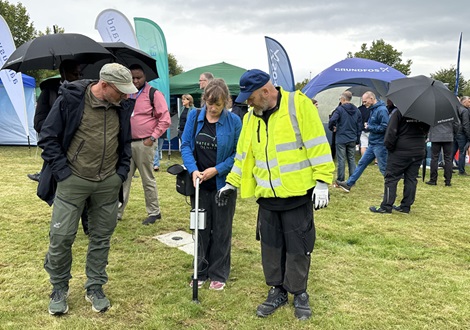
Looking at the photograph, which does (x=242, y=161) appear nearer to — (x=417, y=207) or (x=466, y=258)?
(x=466, y=258)

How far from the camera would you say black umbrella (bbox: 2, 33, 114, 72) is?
3551mm

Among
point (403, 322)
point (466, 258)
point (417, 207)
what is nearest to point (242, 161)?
point (403, 322)

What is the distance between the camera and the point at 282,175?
2.64 metres

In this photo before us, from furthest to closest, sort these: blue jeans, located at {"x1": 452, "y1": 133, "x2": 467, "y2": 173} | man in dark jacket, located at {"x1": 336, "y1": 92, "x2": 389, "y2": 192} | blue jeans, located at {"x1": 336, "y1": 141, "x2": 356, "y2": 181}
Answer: blue jeans, located at {"x1": 452, "y1": 133, "x2": 467, "y2": 173}
blue jeans, located at {"x1": 336, "y1": 141, "x2": 356, "y2": 181}
man in dark jacket, located at {"x1": 336, "y1": 92, "x2": 389, "y2": 192}

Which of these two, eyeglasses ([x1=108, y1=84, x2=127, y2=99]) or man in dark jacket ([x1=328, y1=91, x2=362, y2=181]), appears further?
man in dark jacket ([x1=328, y1=91, x2=362, y2=181])

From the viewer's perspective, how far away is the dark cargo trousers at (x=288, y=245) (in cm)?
273

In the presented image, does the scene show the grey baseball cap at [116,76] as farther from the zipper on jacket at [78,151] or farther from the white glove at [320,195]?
the white glove at [320,195]

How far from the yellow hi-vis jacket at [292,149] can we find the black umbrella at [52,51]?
2.06 metres

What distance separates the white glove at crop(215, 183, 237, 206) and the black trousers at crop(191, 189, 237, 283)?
119mm

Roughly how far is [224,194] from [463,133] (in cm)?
851

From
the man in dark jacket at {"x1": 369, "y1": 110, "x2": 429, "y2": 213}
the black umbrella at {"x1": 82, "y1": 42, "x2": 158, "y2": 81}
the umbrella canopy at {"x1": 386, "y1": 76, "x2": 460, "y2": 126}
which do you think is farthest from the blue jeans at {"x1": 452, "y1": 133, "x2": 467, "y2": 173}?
the black umbrella at {"x1": 82, "y1": 42, "x2": 158, "y2": 81}

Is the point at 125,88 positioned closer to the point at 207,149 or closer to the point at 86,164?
the point at 86,164

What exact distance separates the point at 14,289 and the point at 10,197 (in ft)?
11.3

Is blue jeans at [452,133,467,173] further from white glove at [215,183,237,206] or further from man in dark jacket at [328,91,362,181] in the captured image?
white glove at [215,183,237,206]
